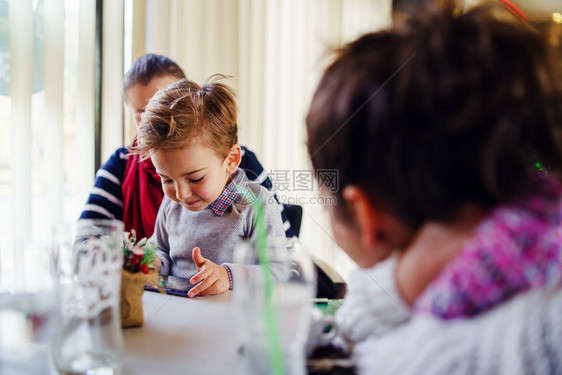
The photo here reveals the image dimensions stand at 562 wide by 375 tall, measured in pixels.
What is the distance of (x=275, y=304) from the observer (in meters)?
0.38

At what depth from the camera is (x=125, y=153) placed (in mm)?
1317

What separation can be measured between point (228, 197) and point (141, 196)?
0.31m

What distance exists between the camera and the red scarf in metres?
1.24

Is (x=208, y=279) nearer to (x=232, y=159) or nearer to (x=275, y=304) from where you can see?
(x=232, y=159)

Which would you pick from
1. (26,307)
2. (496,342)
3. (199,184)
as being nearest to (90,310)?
(26,307)

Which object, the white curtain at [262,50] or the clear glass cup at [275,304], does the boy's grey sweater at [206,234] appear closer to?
the clear glass cup at [275,304]

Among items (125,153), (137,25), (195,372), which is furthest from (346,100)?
(137,25)

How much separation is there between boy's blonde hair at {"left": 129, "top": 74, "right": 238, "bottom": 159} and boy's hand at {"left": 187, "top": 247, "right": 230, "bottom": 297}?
238 millimetres

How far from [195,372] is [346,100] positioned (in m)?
0.33

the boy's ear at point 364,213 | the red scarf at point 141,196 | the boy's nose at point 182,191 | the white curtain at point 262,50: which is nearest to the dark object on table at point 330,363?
the boy's ear at point 364,213

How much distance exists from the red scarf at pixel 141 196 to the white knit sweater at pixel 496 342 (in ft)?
3.23

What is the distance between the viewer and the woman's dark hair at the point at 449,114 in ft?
1.16

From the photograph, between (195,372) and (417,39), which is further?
(195,372)

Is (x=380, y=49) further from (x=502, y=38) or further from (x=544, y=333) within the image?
(x=544, y=333)
